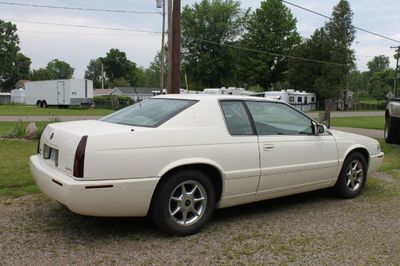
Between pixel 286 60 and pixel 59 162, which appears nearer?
pixel 59 162

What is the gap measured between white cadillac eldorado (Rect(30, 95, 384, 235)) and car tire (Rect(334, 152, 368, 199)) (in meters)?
0.20

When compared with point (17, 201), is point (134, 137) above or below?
above

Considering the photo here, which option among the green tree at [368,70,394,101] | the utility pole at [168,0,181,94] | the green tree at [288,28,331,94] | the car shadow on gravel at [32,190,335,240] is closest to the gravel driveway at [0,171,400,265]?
the car shadow on gravel at [32,190,335,240]

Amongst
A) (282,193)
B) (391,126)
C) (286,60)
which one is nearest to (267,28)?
(286,60)

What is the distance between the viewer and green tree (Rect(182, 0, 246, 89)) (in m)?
67.5

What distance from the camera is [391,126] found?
12.5m

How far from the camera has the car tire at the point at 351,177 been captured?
21.0ft

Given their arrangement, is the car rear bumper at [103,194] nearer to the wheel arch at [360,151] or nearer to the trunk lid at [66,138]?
the trunk lid at [66,138]

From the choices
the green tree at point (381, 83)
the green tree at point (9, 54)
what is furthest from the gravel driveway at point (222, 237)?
the green tree at point (381, 83)

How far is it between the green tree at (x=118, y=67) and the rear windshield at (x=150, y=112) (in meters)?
116

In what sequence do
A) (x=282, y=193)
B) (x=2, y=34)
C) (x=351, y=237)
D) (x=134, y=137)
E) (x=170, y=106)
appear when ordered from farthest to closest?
1. (x=2, y=34)
2. (x=282, y=193)
3. (x=170, y=106)
4. (x=351, y=237)
5. (x=134, y=137)

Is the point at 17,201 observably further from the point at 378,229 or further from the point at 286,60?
the point at 286,60

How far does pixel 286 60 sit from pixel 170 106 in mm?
65659

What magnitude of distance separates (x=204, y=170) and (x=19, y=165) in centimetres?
476
